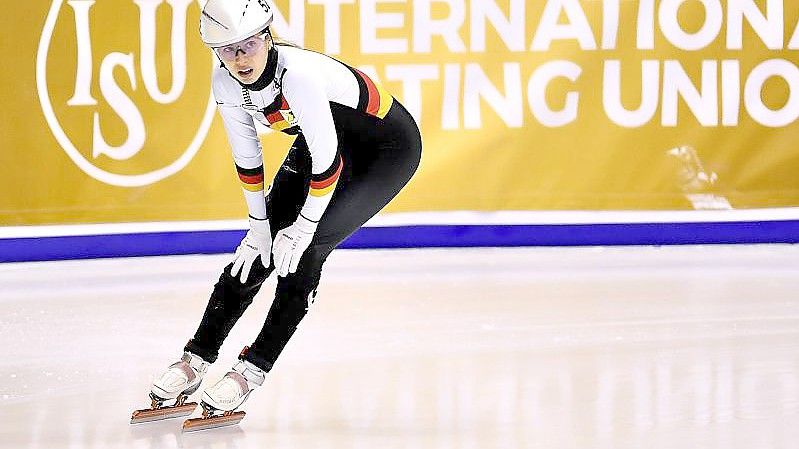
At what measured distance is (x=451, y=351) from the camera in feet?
12.3

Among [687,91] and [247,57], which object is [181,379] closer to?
[247,57]

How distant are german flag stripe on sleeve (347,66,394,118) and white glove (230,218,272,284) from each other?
0.41 meters

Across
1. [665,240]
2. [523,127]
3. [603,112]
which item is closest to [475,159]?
[523,127]

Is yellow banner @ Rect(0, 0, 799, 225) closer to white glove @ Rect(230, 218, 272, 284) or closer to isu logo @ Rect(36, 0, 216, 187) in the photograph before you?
isu logo @ Rect(36, 0, 216, 187)

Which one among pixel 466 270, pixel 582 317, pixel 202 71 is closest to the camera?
pixel 582 317

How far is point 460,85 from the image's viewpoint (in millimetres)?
5844

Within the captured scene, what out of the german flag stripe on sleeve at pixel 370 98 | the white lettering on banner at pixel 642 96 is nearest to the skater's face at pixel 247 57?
the german flag stripe on sleeve at pixel 370 98

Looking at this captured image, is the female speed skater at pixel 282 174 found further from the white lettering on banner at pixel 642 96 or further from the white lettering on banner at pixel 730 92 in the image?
the white lettering on banner at pixel 730 92

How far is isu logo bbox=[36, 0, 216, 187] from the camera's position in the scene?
5.62 metres

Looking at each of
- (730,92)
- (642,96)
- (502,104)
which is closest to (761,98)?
(730,92)

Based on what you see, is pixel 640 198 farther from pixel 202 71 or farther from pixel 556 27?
pixel 202 71

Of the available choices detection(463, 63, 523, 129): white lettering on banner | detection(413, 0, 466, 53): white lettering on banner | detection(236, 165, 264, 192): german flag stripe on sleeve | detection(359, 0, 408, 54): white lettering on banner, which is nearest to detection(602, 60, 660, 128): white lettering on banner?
detection(463, 63, 523, 129): white lettering on banner

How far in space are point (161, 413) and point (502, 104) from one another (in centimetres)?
325

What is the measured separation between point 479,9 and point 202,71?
1.37 m
